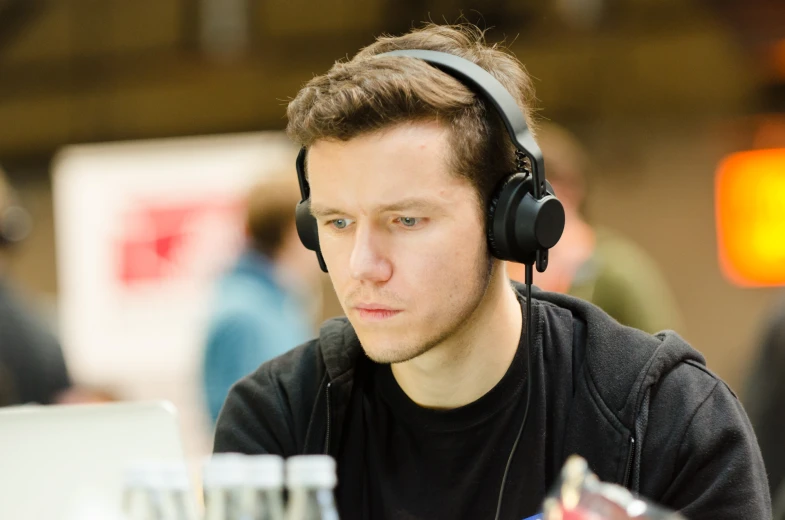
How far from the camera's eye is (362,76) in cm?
136

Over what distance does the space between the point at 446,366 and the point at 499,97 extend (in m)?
0.39

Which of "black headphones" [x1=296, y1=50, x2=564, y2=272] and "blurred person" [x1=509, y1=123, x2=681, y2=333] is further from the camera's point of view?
"blurred person" [x1=509, y1=123, x2=681, y2=333]

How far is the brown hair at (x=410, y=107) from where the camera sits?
4.27 feet

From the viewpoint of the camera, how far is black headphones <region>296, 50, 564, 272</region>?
4.23 ft

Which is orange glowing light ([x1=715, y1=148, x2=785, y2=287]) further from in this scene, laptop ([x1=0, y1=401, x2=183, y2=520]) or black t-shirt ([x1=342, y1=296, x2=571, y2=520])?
laptop ([x1=0, y1=401, x2=183, y2=520])

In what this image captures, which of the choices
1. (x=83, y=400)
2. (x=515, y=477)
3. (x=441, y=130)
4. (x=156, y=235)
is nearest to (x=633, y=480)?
(x=515, y=477)

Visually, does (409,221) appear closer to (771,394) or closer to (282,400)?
(282,400)

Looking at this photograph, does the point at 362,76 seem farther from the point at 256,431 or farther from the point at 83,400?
the point at 83,400

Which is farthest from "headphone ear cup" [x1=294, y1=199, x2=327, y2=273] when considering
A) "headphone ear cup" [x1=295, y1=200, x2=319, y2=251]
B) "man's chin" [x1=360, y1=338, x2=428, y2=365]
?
"man's chin" [x1=360, y1=338, x2=428, y2=365]

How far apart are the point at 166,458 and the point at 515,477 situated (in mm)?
508

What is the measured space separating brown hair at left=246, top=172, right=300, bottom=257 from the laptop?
5.50 ft

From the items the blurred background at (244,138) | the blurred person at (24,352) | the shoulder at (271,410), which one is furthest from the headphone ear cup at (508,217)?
the blurred background at (244,138)

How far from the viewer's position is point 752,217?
200 inches

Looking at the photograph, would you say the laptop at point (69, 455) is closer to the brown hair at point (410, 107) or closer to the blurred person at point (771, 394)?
the brown hair at point (410, 107)
